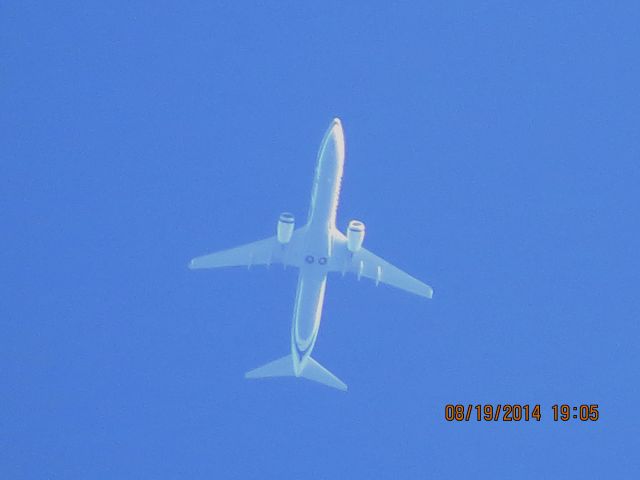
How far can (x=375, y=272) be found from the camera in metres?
51.6

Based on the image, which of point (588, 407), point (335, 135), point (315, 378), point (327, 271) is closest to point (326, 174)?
point (335, 135)

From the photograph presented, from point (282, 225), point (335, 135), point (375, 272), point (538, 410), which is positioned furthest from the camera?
point (538, 410)

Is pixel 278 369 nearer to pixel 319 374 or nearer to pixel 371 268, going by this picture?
pixel 319 374

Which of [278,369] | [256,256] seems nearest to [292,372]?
[278,369]

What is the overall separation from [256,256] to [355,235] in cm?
579

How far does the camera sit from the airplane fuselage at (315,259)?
46125 mm

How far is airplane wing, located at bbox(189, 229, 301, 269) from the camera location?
1982 inches

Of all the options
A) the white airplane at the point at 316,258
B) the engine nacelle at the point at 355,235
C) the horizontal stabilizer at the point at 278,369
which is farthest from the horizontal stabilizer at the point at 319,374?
the engine nacelle at the point at 355,235

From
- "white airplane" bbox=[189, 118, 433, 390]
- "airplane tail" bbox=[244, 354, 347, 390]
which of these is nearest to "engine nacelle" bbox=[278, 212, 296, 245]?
"white airplane" bbox=[189, 118, 433, 390]

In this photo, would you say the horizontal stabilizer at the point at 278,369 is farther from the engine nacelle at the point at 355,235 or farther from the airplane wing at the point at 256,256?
Answer: the engine nacelle at the point at 355,235

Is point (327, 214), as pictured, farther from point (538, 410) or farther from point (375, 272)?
point (538, 410)

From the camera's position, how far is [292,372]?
2125 inches

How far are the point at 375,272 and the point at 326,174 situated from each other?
8.09 m

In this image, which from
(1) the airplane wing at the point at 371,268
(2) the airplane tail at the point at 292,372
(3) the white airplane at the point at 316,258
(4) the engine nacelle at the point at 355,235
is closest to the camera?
(3) the white airplane at the point at 316,258
